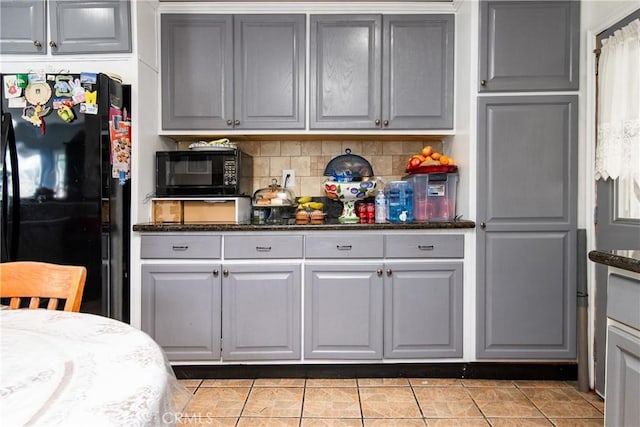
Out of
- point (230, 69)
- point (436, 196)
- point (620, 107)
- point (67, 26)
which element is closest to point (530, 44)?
point (620, 107)

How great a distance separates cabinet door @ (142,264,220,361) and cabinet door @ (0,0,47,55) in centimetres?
147

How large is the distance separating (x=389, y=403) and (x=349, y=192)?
1258mm

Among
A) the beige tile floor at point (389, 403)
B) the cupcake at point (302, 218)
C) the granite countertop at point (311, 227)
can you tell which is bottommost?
the beige tile floor at point (389, 403)

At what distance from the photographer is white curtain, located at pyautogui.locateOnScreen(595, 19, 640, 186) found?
1908 mm

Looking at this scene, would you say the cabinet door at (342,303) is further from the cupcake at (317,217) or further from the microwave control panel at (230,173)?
the microwave control panel at (230,173)

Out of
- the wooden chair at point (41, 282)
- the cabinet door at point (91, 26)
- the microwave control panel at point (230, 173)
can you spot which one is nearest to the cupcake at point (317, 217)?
the microwave control panel at point (230, 173)

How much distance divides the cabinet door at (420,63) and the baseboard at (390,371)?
59.5 inches

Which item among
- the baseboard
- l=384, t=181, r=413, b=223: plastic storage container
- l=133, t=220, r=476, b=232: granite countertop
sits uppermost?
l=384, t=181, r=413, b=223: plastic storage container

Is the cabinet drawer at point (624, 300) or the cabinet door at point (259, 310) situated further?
the cabinet door at point (259, 310)

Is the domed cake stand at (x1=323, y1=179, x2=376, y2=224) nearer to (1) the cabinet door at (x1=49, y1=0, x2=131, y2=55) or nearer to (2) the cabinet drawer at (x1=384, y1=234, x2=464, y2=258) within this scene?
(2) the cabinet drawer at (x1=384, y1=234, x2=464, y2=258)

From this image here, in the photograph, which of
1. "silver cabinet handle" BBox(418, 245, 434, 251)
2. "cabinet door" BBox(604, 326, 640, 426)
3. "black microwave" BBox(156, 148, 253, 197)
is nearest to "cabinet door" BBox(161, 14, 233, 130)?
"black microwave" BBox(156, 148, 253, 197)

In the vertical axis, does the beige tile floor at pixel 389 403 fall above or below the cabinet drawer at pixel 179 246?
below

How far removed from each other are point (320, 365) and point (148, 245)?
4.04ft

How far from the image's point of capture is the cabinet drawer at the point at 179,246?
2270 mm
